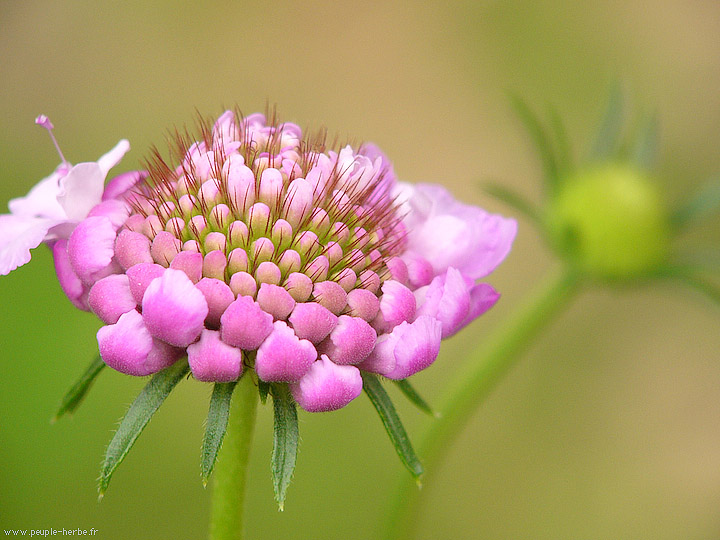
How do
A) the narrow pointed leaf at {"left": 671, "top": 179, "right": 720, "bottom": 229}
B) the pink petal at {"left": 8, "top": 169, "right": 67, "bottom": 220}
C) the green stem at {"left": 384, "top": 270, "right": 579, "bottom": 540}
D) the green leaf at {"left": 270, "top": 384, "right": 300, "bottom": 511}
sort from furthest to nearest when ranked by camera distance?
the narrow pointed leaf at {"left": 671, "top": 179, "right": 720, "bottom": 229} → the green stem at {"left": 384, "top": 270, "right": 579, "bottom": 540} → the pink petal at {"left": 8, "top": 169, "right": 67, "bottom": 220} → the green leaf at {"left": 270, "top": 384, "right": 300, "bottom": 511}

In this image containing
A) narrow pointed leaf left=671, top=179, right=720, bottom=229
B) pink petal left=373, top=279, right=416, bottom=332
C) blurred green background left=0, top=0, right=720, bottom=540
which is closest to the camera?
pink petal left=373, top=279, right=416, bottom=332

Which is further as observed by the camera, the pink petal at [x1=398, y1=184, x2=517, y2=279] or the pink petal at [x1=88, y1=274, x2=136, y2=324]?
the pink petal at [x1=398, y1=184, x2=517, y2=279]

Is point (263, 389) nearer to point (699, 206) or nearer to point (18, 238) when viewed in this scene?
point (18, 238)

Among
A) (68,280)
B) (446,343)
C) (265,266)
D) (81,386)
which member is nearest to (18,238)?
(68,280)

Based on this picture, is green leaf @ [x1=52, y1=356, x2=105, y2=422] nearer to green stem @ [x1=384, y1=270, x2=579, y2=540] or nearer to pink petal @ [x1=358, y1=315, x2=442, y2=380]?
pink petal @ [x1=358, y1=315, x2=442, y2=380]

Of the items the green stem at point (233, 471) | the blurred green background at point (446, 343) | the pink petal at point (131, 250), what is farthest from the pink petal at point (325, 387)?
the blurred green background at point (446, 343)

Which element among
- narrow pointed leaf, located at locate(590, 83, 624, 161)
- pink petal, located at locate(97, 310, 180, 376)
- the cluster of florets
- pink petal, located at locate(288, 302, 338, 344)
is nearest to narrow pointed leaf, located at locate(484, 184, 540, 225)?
narrow pointed leaf, located at locate(590, 83, 624, 161)

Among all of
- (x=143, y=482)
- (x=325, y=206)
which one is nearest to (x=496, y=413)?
(x=143, y=482)
